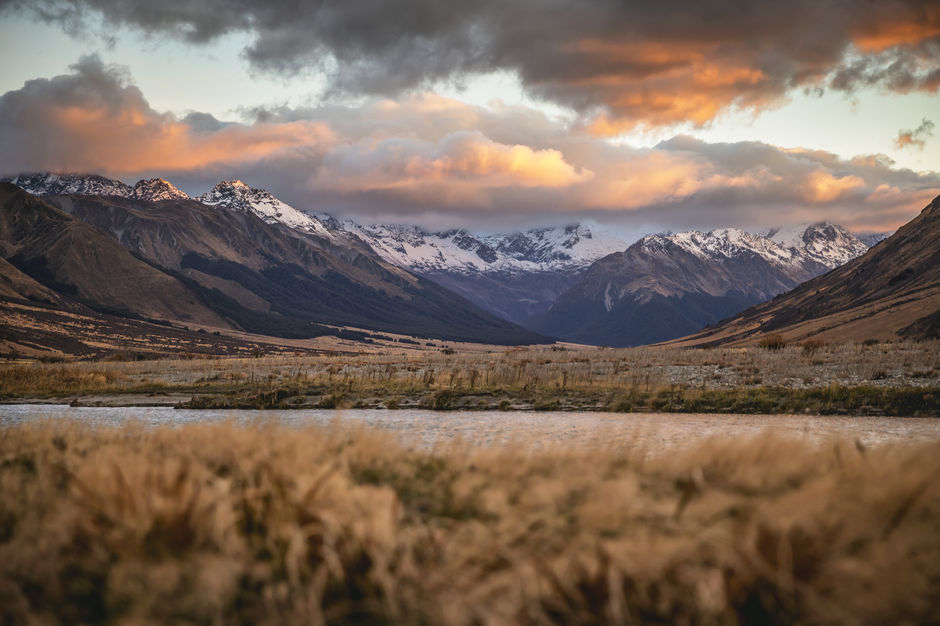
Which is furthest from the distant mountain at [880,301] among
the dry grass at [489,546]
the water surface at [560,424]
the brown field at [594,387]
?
the dry grass at [489,546]

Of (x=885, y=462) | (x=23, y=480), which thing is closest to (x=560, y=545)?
(x=885, y=462)

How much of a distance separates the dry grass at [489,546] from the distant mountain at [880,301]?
8870 cm

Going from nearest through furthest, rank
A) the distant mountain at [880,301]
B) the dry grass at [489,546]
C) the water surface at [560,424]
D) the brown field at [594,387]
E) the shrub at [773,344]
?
the dry grass at [489,546] → the water surface at [560,424] → the brown field at [594,387] → the shrub at [773,344] → the distant mountain at [880,301]

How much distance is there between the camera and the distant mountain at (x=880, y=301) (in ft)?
345

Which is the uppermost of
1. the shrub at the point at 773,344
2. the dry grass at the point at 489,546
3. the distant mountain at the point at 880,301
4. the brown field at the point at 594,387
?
the distant mountain at the point at 880,301

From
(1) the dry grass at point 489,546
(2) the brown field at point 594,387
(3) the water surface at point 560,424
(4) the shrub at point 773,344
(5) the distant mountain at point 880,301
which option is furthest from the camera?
(5) the distant mountain at point 880,301

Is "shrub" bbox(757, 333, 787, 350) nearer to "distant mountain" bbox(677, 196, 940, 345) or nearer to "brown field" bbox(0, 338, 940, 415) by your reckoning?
"brown field" bbox(0, 338, 940, 415)

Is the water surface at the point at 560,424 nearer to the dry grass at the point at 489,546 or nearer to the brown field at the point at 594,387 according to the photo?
the brown field at the point at 594,387

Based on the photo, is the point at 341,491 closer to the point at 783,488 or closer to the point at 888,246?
the point at 783,488

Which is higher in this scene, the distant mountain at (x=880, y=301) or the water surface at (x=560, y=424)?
the distant mountain at (x=880, y=301)

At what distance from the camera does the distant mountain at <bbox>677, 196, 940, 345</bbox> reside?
105 metres

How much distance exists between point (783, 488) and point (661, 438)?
12537 mm

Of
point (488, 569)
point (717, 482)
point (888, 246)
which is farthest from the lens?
point (888, 246)

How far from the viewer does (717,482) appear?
30.3ft
